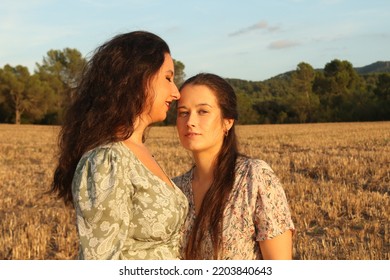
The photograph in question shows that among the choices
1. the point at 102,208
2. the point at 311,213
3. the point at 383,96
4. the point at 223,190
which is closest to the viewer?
the point at 102,208

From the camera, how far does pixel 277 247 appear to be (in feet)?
8.83

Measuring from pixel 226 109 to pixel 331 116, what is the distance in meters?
62.1

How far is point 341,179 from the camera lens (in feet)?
35.7

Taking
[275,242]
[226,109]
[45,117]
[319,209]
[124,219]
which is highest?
[45,117]

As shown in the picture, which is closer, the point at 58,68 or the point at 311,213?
the point at 311,213

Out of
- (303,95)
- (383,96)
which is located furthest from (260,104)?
(383,96)

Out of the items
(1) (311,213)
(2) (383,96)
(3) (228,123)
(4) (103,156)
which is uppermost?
(2) (383,96)

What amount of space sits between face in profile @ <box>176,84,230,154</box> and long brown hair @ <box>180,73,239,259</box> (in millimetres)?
40

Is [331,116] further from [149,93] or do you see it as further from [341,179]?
[149,93]

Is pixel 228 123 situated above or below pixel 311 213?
above

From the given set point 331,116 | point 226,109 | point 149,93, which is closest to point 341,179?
point 226,109

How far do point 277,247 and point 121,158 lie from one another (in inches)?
38.3

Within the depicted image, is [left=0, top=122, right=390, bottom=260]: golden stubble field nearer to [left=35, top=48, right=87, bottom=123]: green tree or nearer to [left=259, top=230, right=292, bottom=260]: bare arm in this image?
[left=259, top=230, right=292, bottom=260]: bare arm

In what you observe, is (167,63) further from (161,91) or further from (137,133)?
(137,133)
